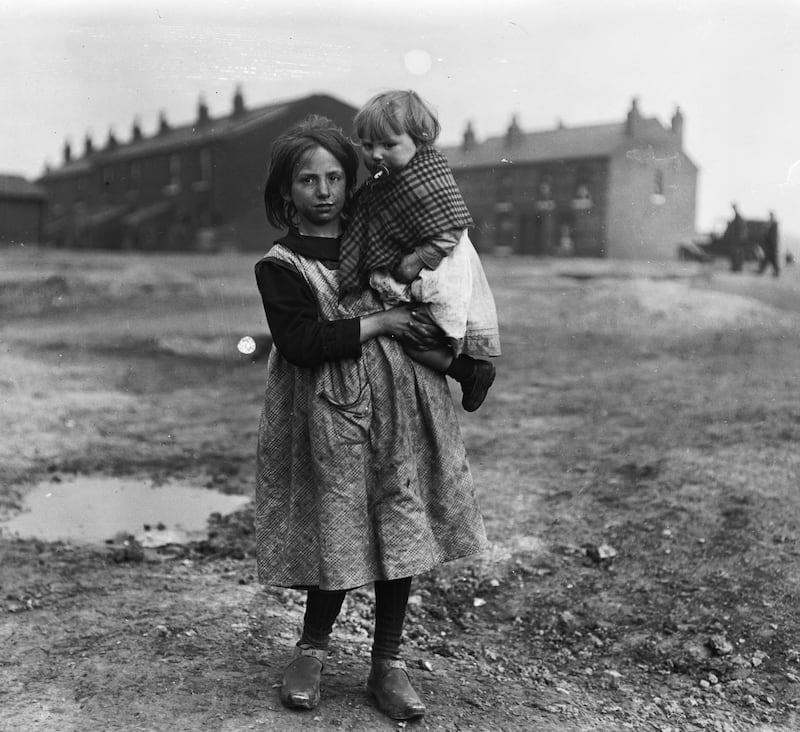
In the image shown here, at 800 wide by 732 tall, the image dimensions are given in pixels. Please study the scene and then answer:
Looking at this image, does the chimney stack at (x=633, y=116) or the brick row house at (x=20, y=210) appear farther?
the brick row house at (x=20, y=210)

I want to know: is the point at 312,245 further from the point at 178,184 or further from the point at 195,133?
the point at 178,184

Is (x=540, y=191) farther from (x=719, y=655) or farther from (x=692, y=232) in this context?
(x=719, y=655)

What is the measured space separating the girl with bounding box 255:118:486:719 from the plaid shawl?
0.08m

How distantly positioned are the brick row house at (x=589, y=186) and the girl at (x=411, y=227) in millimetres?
2891

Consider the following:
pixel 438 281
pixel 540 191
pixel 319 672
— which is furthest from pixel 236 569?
pixel 540 191

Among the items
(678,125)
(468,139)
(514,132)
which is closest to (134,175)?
(468,139)

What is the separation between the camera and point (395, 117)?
1.96 meters

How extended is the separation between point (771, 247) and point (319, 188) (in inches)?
158

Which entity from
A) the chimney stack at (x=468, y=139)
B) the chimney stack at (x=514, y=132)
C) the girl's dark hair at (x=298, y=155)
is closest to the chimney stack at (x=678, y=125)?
the chimney stack at (x=514, y=132)

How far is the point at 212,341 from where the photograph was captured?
19.8ft

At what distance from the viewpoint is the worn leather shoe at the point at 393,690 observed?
2.21 metres

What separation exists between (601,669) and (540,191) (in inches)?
129

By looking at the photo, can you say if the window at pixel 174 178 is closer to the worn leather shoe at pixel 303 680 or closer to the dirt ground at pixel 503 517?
the dirt ground at pixel 503 517

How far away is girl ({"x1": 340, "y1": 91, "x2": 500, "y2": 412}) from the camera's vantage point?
198 cm
